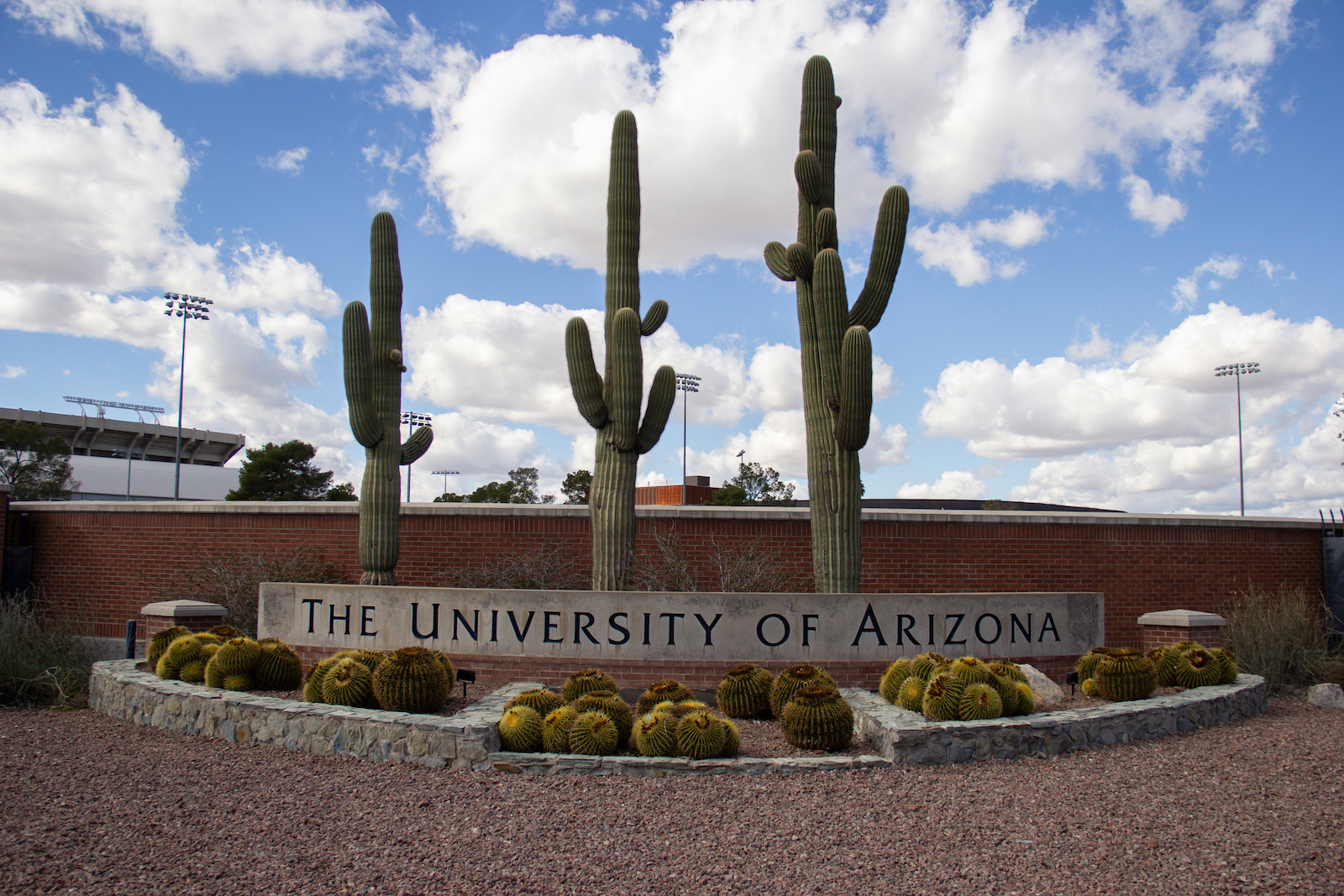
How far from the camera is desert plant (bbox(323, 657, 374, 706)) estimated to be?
6.71 meters

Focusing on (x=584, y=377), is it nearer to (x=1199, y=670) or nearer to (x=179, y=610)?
(x=179, y=610)

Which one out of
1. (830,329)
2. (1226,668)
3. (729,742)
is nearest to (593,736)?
(729,742)

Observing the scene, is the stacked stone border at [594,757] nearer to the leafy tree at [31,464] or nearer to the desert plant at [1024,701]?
the desert plant at [1024,701]

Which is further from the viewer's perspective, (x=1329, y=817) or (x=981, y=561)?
(x=981, y=561)

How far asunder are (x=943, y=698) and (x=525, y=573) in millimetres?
7535

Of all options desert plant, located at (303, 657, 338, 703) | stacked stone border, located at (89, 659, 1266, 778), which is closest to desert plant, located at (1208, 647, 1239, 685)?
stacked stone border, located at (89, 659, 1266, 778)

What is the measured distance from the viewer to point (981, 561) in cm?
1288

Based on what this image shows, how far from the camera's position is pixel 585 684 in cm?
680

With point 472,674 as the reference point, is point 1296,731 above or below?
below

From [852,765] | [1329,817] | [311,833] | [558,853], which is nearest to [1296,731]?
[1329,817]

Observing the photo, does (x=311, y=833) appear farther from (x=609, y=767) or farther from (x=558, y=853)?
(x=609, y=767)

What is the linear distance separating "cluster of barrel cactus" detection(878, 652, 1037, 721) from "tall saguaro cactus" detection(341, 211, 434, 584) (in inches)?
288

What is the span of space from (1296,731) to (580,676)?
591 cm

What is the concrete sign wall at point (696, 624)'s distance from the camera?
8000mm
